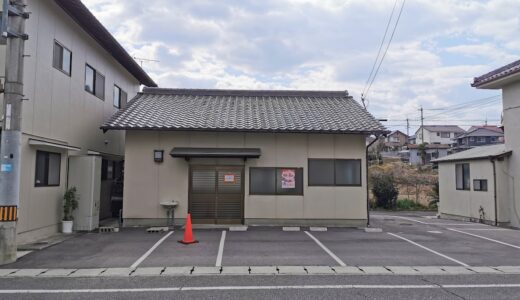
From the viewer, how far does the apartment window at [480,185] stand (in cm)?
1573

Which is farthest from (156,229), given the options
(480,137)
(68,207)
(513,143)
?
(480,137)

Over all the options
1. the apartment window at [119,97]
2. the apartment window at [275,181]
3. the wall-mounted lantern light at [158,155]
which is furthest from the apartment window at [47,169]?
the apartment window at [119,97]

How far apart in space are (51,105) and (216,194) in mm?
5404

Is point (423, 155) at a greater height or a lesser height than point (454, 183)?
greater

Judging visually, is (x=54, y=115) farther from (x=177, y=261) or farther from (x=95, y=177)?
(x=177, y=261)

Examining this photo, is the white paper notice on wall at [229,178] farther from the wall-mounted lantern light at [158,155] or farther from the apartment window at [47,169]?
the apartment window at [47,169]

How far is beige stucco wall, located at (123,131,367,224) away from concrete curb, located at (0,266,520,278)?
5.17 meters

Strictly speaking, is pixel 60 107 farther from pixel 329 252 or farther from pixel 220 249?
pixel 329 252

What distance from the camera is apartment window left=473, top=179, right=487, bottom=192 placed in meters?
15.7

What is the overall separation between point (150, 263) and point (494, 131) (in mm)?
57191

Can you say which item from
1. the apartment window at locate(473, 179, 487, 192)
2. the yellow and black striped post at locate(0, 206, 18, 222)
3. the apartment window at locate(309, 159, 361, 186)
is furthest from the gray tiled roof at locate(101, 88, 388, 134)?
the apartment window at locate(473, 179, 487, 192)

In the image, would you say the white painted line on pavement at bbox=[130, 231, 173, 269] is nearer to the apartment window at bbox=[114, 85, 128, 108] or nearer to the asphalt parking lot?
the asphalt parking lot

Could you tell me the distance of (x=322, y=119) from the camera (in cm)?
1345

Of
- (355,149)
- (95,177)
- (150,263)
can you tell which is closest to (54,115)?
(95,177)
